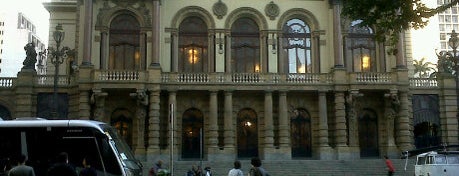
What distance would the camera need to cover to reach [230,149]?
3422 cm

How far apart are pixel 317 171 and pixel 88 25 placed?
1750 cm

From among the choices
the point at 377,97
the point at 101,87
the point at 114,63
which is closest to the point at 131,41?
the point at 114,63

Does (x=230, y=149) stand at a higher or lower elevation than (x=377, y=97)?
lower

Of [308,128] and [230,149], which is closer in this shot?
[230,149]

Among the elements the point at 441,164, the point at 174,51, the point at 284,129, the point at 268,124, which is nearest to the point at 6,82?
the point at 174,51

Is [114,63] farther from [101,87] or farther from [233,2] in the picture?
[233,2]

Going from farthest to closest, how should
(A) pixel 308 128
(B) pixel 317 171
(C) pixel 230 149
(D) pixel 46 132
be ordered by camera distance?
1. (A) pixel 308 128
2. (C) pixel 230 149
3. (B) pixel 317 171
4. (D) pixel 46 132

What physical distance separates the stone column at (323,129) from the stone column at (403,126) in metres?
4.84

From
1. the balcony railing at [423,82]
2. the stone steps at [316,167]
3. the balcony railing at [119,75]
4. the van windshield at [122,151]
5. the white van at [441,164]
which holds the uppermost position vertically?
the balcony railing at [119,75]

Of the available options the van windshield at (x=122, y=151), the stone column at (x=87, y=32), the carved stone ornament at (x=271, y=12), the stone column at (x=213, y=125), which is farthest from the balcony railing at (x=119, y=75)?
the van windshield at (x=122, y=151)

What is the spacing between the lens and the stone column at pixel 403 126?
115 feet

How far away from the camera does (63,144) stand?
14391 millimetres

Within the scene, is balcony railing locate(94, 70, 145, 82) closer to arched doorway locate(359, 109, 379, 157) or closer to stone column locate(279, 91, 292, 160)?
stone column locate(279, 91, 292, 160)

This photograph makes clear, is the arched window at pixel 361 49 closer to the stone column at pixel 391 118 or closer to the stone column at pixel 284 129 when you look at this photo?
the stone column at pixel 391 118
